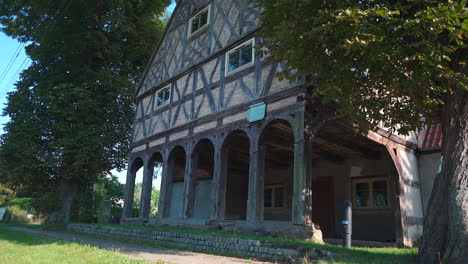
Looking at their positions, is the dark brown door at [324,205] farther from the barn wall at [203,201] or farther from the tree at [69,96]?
the tree at [69,96]

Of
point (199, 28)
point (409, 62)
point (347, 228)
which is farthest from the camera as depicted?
point (199, 28)

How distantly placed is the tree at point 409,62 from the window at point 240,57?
14.4ft

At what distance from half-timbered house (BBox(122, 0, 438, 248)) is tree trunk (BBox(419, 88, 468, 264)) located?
119 inches

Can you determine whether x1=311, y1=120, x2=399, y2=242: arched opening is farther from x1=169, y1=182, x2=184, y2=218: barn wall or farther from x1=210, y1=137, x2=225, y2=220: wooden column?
x1=169, y1=182, x2=184, y2=218: barn wall

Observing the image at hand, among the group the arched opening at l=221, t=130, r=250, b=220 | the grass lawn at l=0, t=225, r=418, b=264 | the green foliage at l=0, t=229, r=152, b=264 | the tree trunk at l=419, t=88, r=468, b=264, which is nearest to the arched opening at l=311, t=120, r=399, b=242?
the arched opening at l=221, t=130, r=250, b=220

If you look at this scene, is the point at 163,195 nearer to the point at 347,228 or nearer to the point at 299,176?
the point at 299,176

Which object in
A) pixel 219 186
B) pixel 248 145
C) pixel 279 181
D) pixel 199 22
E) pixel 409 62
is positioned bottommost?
pixel 219 186

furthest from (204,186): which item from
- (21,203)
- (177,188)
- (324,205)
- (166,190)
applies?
(21,203)

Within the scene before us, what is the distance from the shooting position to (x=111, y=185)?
29.1m

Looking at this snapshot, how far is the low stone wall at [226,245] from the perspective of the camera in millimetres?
6363

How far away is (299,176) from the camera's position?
28.7 ft

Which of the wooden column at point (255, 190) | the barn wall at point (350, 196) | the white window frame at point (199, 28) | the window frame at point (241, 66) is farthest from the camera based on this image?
the white window frame at point (199, 28)

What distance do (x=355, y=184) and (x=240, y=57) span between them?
273 inches

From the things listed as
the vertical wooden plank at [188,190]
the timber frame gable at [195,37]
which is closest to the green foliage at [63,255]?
the vertical wooden plank at [188,190]
